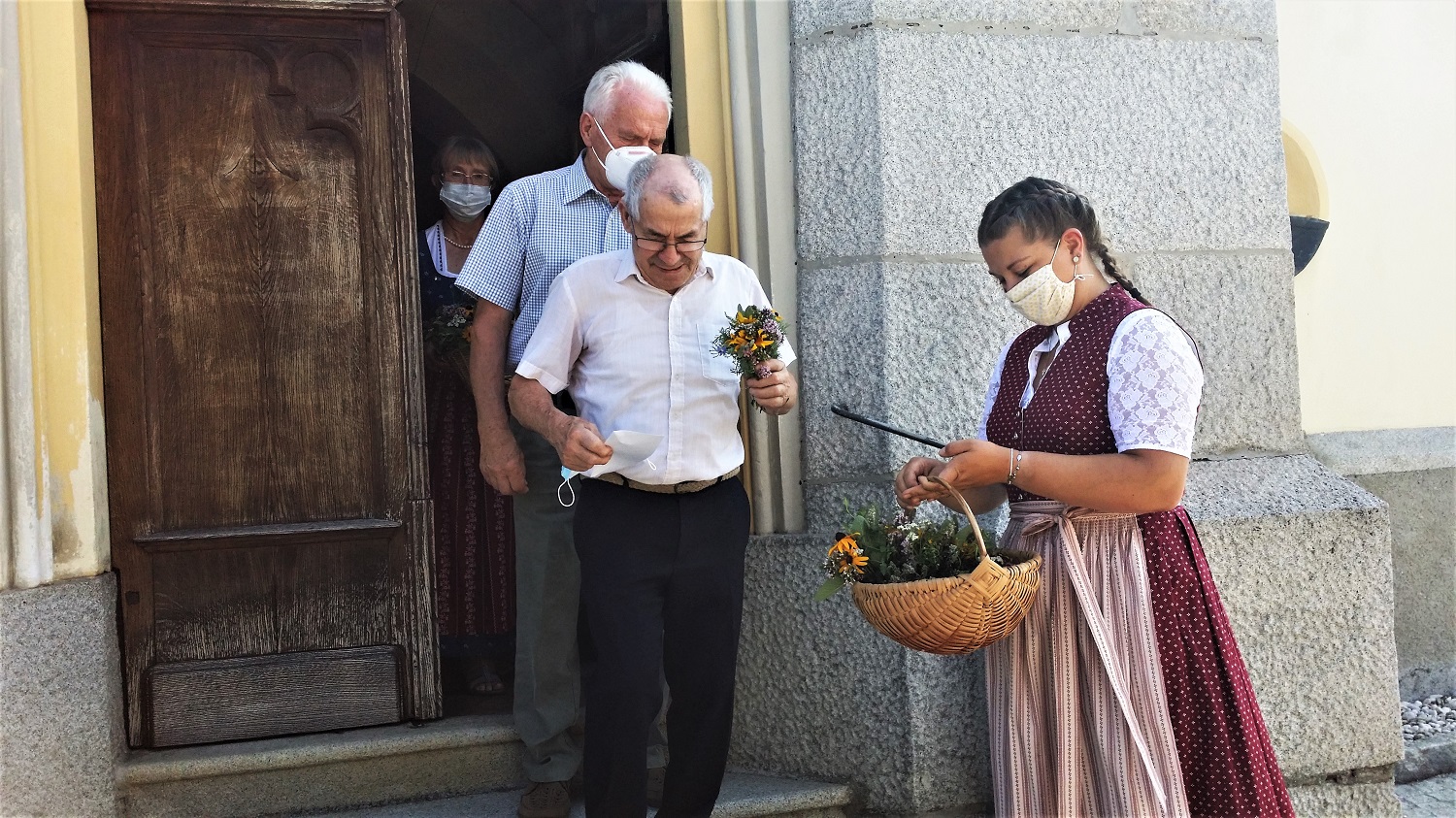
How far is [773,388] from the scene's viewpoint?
2789mm

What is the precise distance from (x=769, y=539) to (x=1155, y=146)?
1.70 meters

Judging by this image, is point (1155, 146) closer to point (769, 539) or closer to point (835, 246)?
point (835, 246)

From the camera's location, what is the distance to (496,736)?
11.9ft

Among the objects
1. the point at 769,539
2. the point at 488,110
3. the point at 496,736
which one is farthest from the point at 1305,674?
the point at 488,110

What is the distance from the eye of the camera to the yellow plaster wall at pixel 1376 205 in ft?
15.5

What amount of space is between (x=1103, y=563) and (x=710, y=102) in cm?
196

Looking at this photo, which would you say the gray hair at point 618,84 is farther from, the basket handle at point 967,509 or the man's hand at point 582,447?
the basket handle at point 967,509

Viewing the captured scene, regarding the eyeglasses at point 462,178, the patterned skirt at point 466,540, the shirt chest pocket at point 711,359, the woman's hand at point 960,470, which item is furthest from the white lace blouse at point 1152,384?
the eyeglasses at point 462,178

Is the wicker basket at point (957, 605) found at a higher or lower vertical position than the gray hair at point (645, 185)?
lower

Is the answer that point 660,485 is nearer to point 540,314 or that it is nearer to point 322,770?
point 540,314

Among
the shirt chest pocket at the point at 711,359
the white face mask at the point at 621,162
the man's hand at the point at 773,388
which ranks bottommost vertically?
the man's hand at the point at 773,388

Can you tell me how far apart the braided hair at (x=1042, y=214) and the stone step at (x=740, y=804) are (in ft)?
5.72

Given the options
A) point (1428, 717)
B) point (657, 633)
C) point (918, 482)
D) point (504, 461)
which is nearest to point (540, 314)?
point (504, 461)

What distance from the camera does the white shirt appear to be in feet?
9.43
